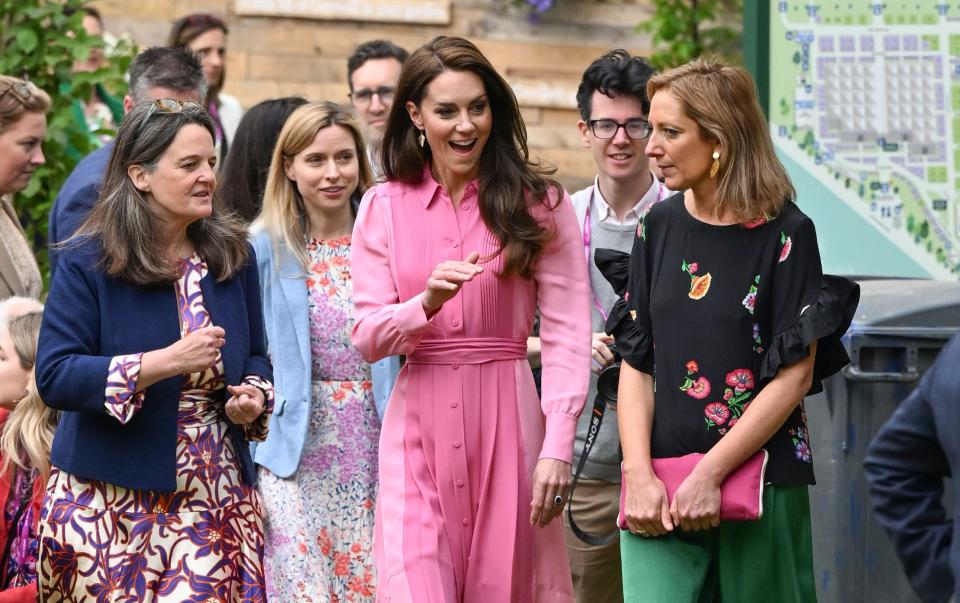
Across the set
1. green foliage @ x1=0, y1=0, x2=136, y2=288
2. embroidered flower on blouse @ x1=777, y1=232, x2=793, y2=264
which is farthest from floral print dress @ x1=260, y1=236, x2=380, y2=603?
green foliage @ x1=0, y1=0, x2=136, y2=288

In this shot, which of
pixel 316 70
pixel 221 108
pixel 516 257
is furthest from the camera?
pixel 316 70

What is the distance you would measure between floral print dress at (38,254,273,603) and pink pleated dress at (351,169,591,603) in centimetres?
42

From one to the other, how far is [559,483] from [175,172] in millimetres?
1357

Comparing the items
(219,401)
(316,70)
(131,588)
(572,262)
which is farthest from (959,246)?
(316,70)

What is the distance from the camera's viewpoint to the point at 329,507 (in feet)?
17.1

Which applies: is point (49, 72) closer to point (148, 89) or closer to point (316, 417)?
point (148, 89)

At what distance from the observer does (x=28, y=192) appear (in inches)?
261

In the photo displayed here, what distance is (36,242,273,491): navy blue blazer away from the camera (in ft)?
13.5

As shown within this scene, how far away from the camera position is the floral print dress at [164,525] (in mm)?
4141

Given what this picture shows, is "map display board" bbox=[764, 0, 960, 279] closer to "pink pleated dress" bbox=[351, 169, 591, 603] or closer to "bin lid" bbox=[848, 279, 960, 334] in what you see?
"bin lid" bbox=[848, 279, 960, 334]

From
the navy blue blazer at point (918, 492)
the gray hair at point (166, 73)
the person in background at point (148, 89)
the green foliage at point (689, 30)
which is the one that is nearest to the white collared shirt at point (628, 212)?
the person in background at point (148, 89)

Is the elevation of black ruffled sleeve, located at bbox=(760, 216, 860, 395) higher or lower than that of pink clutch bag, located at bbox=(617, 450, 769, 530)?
higher

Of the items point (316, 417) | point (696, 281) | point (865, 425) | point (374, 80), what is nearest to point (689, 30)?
point (374, 80)

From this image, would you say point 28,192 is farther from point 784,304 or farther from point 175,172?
point 784,304
